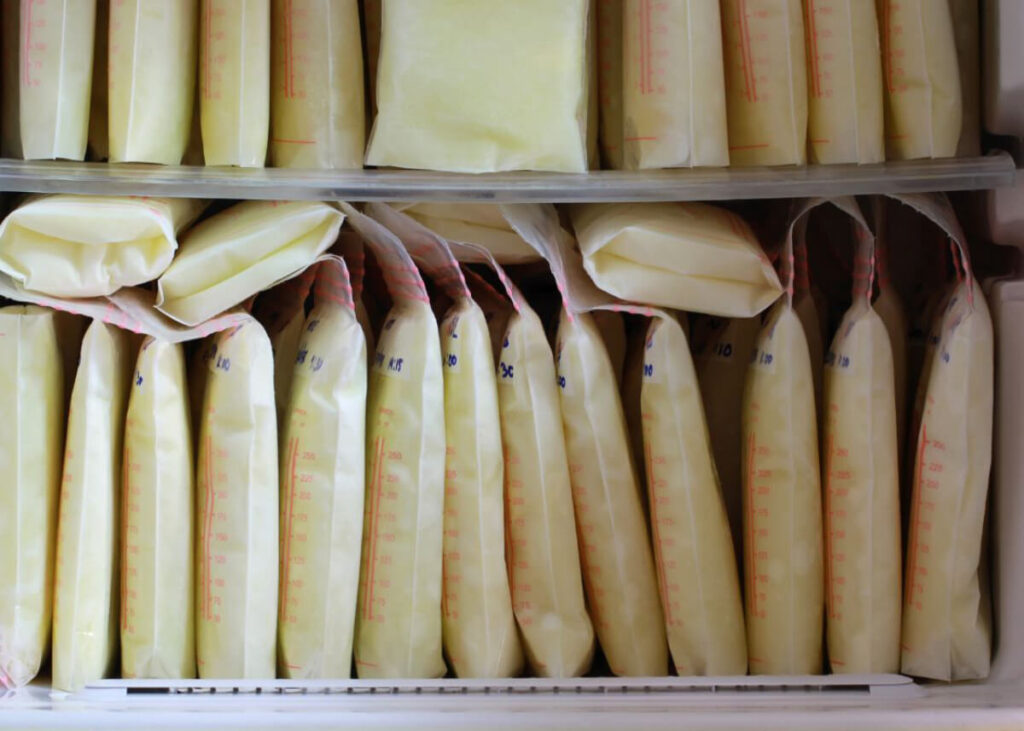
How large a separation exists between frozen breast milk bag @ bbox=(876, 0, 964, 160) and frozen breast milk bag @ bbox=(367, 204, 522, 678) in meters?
0.39

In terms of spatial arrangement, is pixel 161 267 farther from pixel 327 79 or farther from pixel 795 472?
pixel 795 472

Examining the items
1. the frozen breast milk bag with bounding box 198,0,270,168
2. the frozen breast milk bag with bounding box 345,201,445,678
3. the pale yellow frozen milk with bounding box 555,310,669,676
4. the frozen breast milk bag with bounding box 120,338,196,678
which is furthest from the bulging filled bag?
the frozen breast milk bag with bounding box 120,338,196,678

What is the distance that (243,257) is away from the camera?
2.68 ft

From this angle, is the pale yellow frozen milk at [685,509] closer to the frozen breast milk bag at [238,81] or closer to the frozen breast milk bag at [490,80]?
the frozen breast milk bag at [490,80]

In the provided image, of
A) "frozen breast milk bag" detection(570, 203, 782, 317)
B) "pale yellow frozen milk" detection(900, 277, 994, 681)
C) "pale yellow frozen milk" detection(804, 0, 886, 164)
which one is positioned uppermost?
"pale yellow frozen milk" detection(804, 0, 886, 164)

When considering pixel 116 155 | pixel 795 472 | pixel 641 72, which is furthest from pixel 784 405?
pixel 116 155

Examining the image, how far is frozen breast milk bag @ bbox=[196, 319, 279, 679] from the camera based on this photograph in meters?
0.82

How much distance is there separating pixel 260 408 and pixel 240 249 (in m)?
0.13

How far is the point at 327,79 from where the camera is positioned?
0.83m

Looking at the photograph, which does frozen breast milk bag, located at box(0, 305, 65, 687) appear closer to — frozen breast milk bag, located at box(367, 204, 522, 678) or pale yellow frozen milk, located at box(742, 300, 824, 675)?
frozen breast milk bag, located at box(367, 204, 522, 678)

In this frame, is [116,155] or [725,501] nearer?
[116,155]

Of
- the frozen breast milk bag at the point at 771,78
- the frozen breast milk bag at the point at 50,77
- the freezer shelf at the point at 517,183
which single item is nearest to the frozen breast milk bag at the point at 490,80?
the freezer shelf at the point at 517,183

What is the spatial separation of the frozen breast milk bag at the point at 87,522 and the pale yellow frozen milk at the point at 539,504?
0.33 m

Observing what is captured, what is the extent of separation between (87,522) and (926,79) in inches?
30.1
